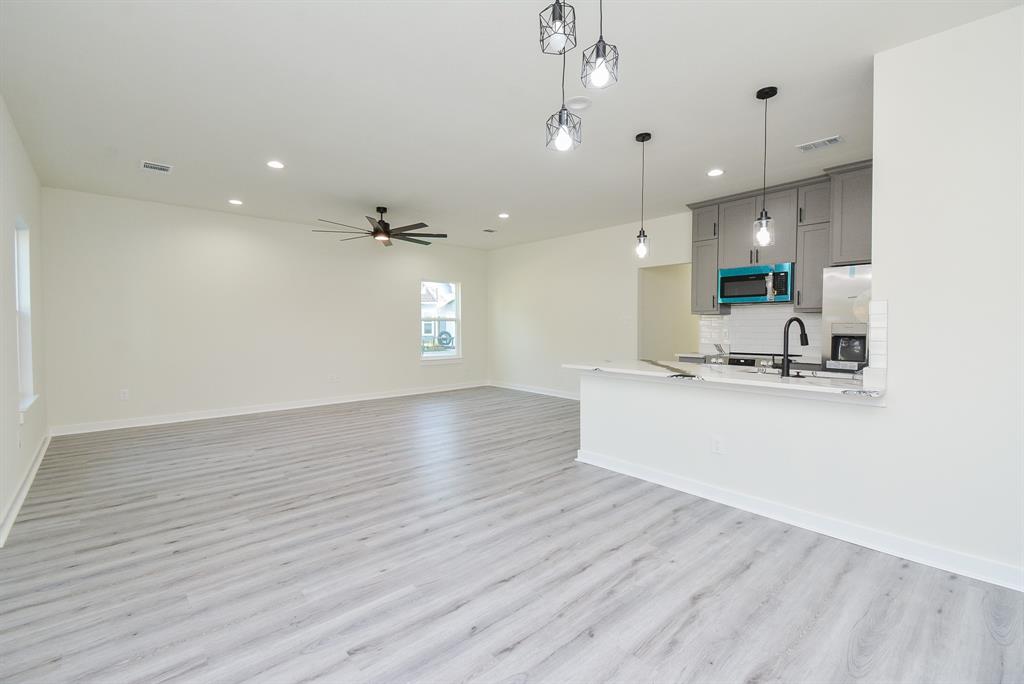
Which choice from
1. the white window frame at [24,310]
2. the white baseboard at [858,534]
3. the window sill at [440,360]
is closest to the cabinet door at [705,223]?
the white baseboard at [858,534]

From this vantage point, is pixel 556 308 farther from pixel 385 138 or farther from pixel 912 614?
pixel 912 614

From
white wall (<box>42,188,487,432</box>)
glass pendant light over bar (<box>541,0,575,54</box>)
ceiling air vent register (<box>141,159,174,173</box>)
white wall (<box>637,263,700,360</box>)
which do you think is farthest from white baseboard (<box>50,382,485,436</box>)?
glass pendant light over bar (<box>541,0,575,54</box>)

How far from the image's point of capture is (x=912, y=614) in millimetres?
2012

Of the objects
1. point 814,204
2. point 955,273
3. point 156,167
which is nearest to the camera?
point 955,273

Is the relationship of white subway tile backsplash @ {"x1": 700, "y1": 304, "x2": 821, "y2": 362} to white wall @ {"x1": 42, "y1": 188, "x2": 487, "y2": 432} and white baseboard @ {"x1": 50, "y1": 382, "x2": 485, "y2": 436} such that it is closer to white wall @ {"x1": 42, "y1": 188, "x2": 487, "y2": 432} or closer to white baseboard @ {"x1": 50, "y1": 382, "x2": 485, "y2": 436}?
white baseboard @ {"x1": 50, "y1": 382, "x2": 485, "y2": 436}

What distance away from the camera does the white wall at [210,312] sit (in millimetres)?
5301

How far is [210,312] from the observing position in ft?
20.3

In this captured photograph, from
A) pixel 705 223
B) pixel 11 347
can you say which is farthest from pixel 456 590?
pixel 705 223

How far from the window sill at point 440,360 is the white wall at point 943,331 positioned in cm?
650

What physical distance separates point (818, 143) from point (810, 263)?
1.42m

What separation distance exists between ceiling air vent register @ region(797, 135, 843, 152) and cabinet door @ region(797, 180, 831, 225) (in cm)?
95

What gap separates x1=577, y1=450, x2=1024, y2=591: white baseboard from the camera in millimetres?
2263

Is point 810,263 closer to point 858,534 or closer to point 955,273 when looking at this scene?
point 955,273

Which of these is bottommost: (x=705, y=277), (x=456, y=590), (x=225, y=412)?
(x=456, y=590)
